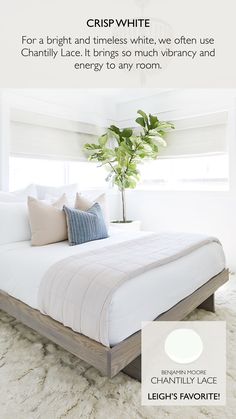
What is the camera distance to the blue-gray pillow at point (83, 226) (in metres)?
2.28

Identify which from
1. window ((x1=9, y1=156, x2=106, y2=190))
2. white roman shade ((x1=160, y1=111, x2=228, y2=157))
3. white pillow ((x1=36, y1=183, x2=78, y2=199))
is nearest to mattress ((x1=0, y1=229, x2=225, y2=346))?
white pillow ((x1=36, y1=183, x2=78, y2=199))

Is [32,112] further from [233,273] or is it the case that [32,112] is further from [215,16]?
[233,273]

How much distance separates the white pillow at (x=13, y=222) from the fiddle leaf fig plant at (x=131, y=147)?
5.18 feet

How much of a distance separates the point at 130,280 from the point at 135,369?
0.50 metres

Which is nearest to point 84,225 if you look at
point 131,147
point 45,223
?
point 45,223

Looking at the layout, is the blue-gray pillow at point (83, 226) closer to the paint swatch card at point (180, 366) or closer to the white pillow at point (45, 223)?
the white pillow at point (45, 223)

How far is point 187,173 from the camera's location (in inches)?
152

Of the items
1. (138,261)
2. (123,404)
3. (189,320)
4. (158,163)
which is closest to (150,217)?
(158,163)

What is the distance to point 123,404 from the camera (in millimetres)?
1332

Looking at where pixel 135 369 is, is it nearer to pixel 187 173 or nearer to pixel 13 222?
pixel 13 222

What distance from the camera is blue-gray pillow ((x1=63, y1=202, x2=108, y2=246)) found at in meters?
2.28

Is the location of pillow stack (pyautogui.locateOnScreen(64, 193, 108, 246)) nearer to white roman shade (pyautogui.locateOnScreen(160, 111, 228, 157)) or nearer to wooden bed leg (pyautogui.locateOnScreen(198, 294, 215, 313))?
wooden bed leg (pyautogui.locateOnScreen(198, 294, 215, 313))

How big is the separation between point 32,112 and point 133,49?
1770 mm

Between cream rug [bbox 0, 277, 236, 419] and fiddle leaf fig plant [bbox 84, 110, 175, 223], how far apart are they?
2397 millimetres
